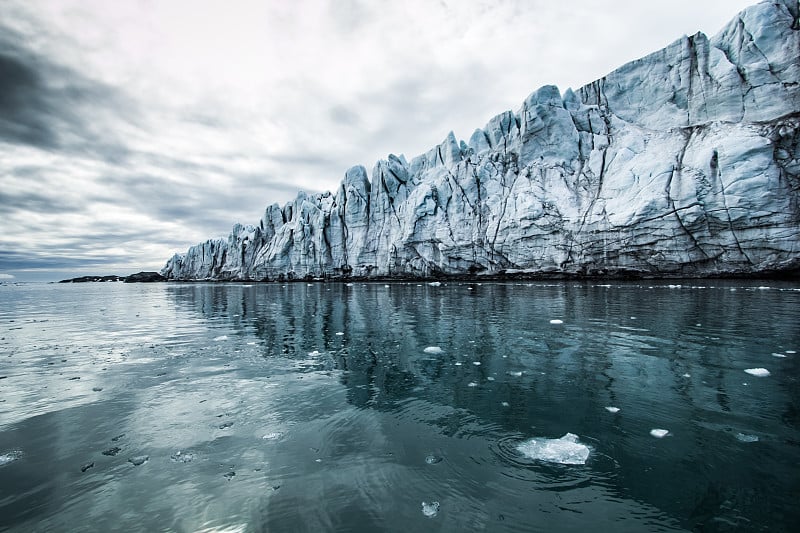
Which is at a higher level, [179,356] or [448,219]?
[448,219]

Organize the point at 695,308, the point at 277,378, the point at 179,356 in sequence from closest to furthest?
the point at 277,378
the point at 179,356
the point at 695,308

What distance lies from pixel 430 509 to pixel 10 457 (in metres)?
4.98

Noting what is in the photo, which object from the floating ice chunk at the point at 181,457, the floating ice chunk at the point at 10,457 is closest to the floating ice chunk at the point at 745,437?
the floating ice chunk at the point at 181,457

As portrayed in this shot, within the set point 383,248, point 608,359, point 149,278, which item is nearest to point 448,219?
point 383,248

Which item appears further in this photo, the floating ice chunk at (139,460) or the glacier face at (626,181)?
the glacier face at (626,181)

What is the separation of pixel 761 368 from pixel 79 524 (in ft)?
33.7

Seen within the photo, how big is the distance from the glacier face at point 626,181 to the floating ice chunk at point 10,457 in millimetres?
41711

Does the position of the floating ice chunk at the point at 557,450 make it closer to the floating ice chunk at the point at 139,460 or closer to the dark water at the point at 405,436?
the dark water at the point at 405,436

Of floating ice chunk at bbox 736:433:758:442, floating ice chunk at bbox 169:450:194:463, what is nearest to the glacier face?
floating ice chunk at bbox 736:433:758:442

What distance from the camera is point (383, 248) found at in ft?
190

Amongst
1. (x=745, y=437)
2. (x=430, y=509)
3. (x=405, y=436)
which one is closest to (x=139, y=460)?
(x=405, y=436)

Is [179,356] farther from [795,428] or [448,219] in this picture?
[448,219]

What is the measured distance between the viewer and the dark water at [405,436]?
3088mm

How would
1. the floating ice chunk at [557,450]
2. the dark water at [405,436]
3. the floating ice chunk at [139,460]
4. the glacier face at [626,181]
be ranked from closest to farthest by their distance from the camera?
the dark water at [405,436] < the floating ice chunk at [557,450] < the floating ice chunk at [139,460] < the glacier face at [626,181]
